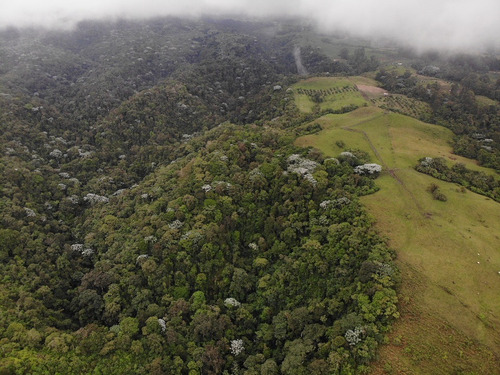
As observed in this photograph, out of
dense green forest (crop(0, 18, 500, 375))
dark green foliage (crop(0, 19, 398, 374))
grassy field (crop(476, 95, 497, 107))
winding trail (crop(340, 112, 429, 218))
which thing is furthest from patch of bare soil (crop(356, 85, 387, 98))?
dark green foliage (crop(0, 19, 398, 374))

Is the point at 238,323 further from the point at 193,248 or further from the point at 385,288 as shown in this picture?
the point at 385,288

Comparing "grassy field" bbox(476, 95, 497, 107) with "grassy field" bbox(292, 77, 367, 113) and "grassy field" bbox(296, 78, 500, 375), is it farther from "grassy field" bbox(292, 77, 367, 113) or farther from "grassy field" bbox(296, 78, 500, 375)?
"grassy field" bbox(296, 78, 500, 375)

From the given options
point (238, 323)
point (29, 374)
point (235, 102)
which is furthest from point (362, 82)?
point (29, 374)

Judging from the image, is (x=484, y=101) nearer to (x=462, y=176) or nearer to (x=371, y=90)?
(x=371, y=90)

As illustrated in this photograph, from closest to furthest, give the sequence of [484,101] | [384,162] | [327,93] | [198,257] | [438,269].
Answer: [438,269]
[198,257]
[384,162]
[484,101]
[327,93]

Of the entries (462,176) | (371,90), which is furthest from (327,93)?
(462,176)

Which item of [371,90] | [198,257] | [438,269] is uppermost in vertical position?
[371,90]
